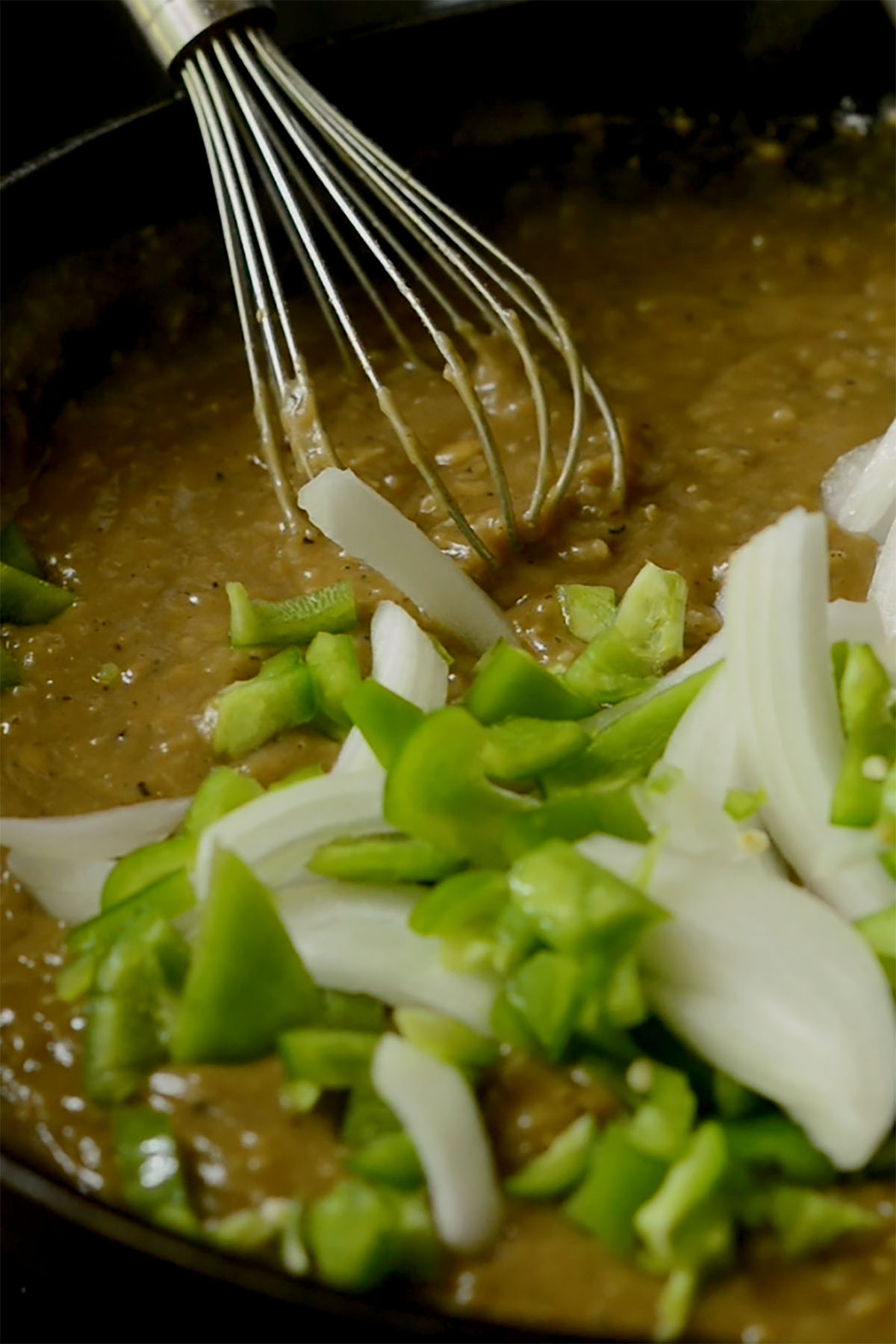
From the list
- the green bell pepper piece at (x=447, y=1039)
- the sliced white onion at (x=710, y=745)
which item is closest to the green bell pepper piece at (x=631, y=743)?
the sliced white onion at (x=710, y=745)

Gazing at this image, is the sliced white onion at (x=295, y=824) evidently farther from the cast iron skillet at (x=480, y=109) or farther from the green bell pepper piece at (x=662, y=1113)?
the cast iron skillet at (x=480, y=109)

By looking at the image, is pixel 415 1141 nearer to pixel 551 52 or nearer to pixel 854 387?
pixel 854 387

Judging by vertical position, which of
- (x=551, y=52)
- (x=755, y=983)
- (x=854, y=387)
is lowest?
(x=854, y=387)

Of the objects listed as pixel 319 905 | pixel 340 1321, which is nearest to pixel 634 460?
pixel 319 905

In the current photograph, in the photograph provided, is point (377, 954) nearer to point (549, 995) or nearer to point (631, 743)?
point (549, 995)

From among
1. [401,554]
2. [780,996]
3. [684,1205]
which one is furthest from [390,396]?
[684,1205]

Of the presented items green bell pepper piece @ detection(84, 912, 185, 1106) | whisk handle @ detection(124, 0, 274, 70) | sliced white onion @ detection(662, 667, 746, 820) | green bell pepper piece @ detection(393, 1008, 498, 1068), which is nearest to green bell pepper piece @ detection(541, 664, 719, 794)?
sliced white onion @ detection(662, 667, 746, 820)
